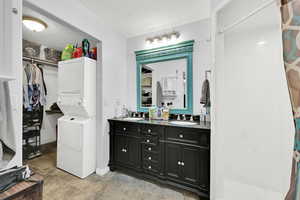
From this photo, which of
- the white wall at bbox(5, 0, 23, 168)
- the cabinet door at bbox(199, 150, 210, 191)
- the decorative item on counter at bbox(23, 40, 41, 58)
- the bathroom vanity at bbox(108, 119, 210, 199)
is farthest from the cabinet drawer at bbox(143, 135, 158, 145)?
the decorative item on counter at bbox(23, 40, 41, 58)

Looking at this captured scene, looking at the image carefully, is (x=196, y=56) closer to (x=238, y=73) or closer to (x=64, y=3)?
(x=238, y=73)

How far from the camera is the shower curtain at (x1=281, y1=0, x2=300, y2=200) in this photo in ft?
1.72

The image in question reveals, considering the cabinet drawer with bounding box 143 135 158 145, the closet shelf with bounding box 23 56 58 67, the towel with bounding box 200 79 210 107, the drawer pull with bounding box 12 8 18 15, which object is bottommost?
the cabinet drawer with bounding box 143 135 158 145

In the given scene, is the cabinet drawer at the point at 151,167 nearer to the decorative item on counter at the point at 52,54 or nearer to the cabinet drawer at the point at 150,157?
the cabinet drawer at the point at 150,157

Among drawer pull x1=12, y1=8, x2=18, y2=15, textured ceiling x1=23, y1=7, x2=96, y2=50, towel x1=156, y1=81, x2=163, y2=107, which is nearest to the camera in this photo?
drawer pull x1=12, y1=8, x2=18, y2=15

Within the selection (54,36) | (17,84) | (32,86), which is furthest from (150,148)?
(54,36)

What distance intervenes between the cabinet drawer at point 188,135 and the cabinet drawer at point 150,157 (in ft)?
1.09

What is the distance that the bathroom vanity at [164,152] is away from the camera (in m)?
1.57

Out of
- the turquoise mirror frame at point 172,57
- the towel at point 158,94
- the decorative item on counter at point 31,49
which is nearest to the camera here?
the turquoise mirror frame at point 172,57

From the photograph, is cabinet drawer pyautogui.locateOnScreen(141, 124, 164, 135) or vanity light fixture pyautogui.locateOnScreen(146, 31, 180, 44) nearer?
cabinet drawer pyautogui.locateOnScreen(141, 124, 164, 135)

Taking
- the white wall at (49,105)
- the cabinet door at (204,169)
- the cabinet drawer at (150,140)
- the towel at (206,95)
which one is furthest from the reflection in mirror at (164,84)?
the white wall at (49,105)

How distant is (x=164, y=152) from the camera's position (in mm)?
1788

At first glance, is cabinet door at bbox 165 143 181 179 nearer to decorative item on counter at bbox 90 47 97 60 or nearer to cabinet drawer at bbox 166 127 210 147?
cabinet drawer at bbox 166 127 210 147

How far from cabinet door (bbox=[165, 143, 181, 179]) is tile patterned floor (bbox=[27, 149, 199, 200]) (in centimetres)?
25
